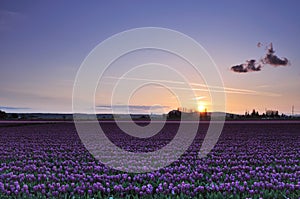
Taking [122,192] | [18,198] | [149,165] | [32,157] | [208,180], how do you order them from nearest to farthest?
[18,198], [122,192], [208,180], [149,165], [32,157]

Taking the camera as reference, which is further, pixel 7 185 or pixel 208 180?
pixel 208 180

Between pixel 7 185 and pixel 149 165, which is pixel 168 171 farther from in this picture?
pixel 7 185

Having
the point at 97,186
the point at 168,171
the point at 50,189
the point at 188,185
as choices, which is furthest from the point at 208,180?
the point at 50,189

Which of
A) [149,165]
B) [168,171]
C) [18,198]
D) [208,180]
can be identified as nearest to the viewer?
[18,198]

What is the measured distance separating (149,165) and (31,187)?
13.9 ft

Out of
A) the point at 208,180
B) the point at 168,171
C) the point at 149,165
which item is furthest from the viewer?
the point at 149,165

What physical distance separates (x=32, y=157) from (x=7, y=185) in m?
5.47

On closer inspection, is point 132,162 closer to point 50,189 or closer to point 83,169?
point 83,169

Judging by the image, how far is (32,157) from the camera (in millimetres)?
13695

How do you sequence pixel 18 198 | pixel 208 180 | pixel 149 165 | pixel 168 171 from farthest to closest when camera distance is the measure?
pixel 149 165, pixel 168 171, pixel 208 180, pixel 18 198

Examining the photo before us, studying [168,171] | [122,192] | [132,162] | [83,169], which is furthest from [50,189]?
[132,162]

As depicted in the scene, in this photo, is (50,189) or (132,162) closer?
(50,189)

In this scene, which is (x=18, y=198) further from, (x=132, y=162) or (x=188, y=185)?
(x=132, y=162)

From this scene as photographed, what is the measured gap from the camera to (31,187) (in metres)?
8.39
